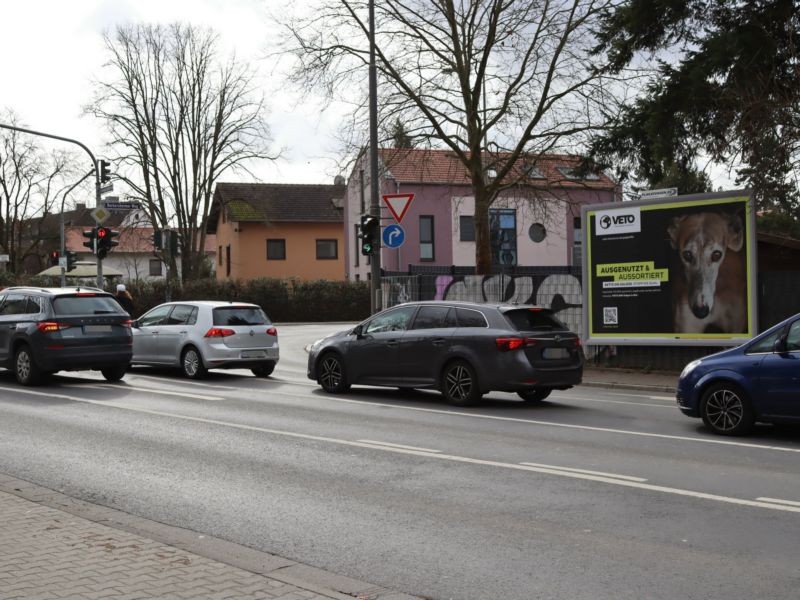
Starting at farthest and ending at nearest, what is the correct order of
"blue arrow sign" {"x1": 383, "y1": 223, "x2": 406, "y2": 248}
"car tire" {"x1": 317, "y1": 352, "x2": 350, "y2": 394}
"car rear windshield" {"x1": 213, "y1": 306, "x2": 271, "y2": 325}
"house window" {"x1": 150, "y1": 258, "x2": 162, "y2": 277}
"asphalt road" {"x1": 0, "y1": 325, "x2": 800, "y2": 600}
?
"house window" {"x1": 150, "y1": 258, "x2": 162, "y2": 277} < "blue arrow sign" {"x1": 383, "y1": 223, "x2": 406, "y2": 248} < "car rear windshield" {"x1": 213, "y1": 306, "x2": 271, "y2": 325} < "car tire" {"x1": 317, "y1": 352, "x2": 350, "y2": 394} < "asphalt road" {"x1": 0, "y1": 325, "x2": 800, "y2": 600}

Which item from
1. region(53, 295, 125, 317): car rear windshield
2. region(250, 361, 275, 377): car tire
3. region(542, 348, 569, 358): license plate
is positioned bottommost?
region(250, 361, 275, 377): car tire

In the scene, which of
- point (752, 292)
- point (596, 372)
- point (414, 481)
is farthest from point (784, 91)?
point (414, 481)

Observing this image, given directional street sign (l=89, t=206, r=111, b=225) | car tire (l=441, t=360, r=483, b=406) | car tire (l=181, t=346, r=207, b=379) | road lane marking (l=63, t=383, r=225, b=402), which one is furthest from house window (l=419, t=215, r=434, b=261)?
car tire (l=441, t=360, r=483, b=406)

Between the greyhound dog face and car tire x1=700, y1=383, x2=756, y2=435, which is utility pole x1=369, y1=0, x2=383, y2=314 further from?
car tire x1=700, y1=383, x2=756, y2=435

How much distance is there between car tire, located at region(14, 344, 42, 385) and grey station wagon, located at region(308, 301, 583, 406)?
18.4 feet

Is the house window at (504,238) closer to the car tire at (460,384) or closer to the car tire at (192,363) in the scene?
the car tire at (192,363)

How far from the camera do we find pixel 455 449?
10.4 metres

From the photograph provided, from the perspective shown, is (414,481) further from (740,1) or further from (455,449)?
(740,1)

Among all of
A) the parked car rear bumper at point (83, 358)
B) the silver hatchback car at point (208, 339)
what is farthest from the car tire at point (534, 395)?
the parked car rear bumper at point (83, 358)

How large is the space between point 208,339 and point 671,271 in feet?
30.5

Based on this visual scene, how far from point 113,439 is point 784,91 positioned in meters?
13.0

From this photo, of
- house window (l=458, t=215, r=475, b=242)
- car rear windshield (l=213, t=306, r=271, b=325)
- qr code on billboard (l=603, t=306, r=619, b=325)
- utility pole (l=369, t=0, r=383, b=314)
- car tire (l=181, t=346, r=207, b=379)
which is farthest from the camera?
house window (l=458, t=215, r=475, b=242)

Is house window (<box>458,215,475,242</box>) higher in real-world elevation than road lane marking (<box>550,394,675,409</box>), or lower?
higher

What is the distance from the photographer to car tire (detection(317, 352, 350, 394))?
52.7 feet
